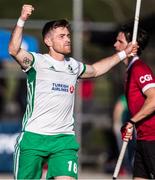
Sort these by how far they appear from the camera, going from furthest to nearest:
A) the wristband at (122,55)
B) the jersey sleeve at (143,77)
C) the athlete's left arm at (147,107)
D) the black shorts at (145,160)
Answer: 1. the wristband at (122,55)
2. the black shorts at (145,160)
3. the jersey sleeve at (143,77)
4. the athlete's left arm at (147,107)

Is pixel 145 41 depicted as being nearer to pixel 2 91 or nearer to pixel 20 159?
pixel 20 159

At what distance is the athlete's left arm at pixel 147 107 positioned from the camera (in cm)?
909

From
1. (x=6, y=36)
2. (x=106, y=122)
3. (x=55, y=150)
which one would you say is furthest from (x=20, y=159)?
(x=106, y=122)

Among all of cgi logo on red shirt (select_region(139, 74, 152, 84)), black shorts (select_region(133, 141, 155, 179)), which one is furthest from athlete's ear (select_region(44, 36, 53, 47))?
black shorts (select_region(133, 141, 155, 179))

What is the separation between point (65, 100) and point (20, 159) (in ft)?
2.46

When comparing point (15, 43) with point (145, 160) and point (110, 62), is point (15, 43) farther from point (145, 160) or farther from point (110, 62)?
point (145, 160)

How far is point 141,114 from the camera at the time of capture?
9.09m

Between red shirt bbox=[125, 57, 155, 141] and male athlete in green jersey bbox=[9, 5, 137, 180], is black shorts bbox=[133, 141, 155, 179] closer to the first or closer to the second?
red shirt bbox=[125, 57, 155, 141]

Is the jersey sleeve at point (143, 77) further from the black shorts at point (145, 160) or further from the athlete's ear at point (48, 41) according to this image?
the athlete's ear at point (48, 41)

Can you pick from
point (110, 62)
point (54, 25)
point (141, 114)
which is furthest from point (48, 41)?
point (141, 114)

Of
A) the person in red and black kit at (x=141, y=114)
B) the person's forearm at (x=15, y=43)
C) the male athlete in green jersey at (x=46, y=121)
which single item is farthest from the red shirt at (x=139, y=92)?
the person's forearm at (x=15, y=43)

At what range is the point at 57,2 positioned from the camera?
882 inches

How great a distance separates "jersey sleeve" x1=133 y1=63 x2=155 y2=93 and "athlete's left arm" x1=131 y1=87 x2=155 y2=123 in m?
0.06

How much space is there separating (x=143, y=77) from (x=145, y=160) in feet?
3.08
